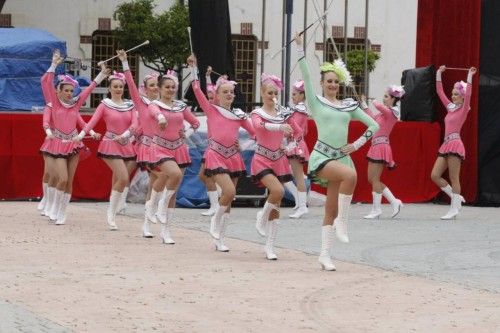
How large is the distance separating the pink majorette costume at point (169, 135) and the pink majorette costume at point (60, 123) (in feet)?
7.54

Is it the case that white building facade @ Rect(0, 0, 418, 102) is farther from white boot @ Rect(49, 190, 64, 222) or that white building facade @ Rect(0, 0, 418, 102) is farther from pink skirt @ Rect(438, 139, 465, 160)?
white boot @ Rect(49, 190, 64, 222)

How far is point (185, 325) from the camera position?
907 cm

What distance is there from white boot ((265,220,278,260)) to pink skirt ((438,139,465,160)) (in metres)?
6.13

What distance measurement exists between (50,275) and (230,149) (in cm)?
319

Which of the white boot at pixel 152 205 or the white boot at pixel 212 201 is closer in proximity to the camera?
the white boot at pixel 152 205

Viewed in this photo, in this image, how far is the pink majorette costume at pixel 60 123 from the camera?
17.4m

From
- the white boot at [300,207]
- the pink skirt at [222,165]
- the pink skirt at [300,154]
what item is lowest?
the white boot at [300,207]

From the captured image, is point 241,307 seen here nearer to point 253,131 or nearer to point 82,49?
point 253,131

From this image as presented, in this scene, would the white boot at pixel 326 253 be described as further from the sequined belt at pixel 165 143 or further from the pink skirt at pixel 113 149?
the pink skirt at pixel 113 149

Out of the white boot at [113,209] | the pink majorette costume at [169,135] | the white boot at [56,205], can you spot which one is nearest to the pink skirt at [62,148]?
the white boot at [56,205]

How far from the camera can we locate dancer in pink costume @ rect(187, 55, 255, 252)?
45.5 feet

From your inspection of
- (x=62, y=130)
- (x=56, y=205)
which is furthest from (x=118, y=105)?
(x=56, y=205)

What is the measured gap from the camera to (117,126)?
57.6 feet

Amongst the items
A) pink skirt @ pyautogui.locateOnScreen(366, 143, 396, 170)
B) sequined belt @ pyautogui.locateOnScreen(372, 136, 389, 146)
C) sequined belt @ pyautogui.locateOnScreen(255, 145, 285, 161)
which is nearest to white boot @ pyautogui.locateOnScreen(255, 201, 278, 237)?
sequined belt @ pyautogui.locateOnScreen(255, 145, 285, 161)
